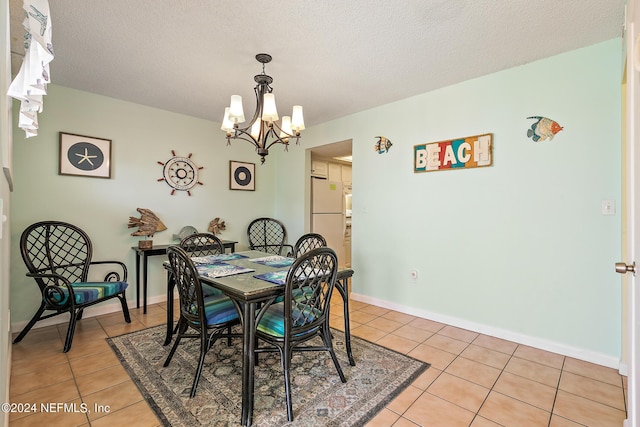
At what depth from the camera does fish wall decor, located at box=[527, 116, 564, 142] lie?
94.2 inches

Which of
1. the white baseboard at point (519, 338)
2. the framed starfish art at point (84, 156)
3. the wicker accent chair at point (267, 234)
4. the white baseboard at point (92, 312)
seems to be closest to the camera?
the white baseboard at point (519, 338)

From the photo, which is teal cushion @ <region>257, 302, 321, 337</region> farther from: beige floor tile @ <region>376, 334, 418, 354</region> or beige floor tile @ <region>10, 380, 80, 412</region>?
beige floor tile @ <region>10, 380, 80, 412</region>

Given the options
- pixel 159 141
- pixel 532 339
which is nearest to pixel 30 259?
pixel 159 141

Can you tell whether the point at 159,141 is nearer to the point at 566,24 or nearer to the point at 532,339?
the point at 566,24

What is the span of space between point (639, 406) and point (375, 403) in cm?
117

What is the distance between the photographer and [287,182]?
4.72 meters

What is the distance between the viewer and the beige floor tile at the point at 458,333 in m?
2.67

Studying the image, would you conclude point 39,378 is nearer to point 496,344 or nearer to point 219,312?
point 219,312

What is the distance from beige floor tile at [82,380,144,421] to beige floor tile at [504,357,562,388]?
2.51 m

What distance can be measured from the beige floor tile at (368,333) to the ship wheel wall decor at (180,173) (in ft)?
8.80

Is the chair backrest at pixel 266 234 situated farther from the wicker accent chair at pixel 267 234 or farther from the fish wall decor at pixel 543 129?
the fish wall decor at pixel 543 129

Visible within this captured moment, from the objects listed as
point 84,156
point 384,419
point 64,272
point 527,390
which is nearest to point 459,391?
point 527,390

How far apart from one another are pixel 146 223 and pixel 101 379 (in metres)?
1.89

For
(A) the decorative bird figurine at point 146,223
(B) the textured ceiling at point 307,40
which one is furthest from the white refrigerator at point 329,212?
(A) the decorative bird figurine at point 146,223
